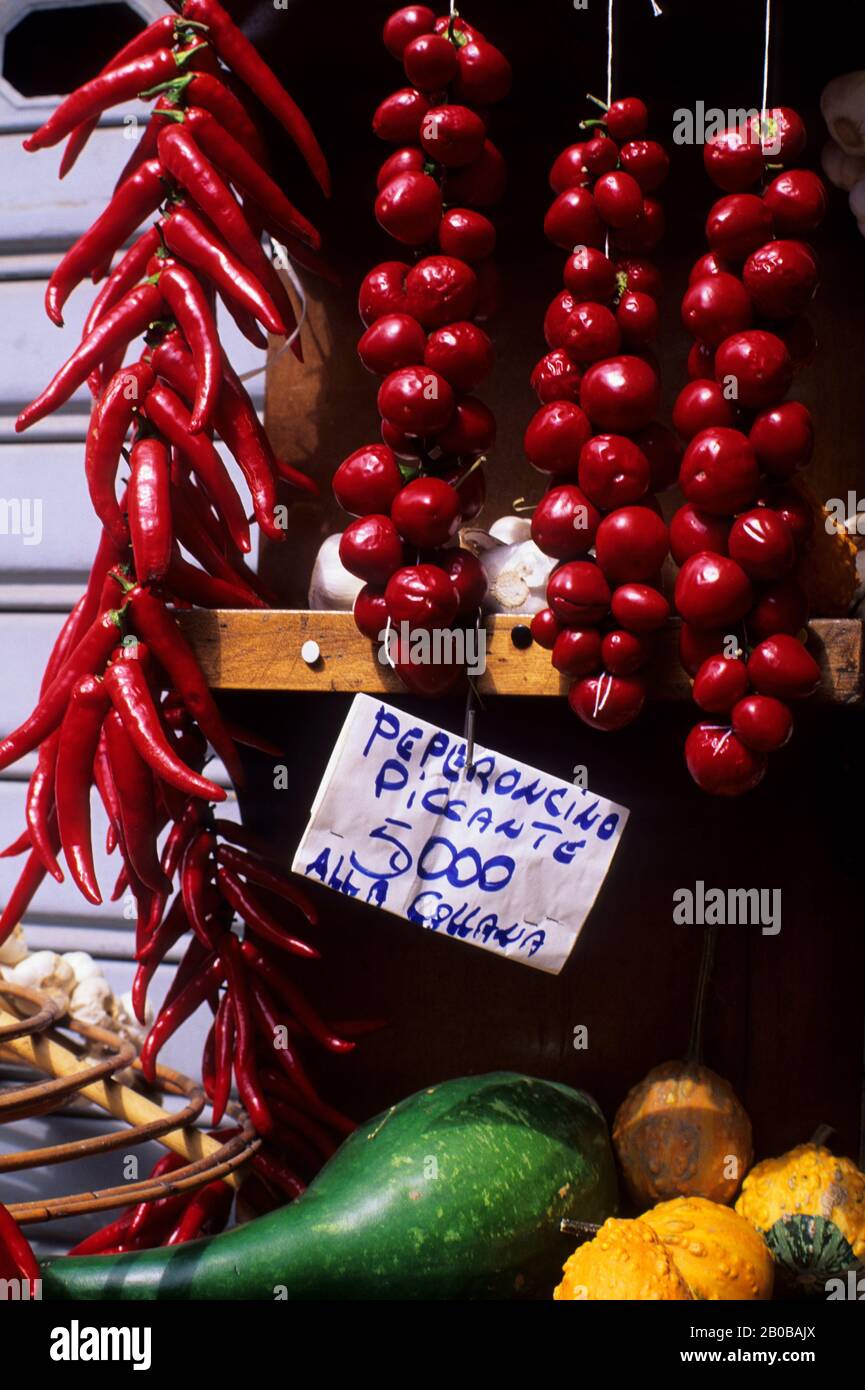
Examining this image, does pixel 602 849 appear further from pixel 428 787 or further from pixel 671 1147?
pixel 671 1147

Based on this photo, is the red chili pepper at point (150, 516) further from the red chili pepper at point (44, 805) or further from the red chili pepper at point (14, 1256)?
the red chili pepper at point (14, 1256)

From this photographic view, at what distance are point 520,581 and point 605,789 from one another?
0.35 meters

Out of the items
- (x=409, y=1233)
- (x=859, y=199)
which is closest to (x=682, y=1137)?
(x=409, y=1233)

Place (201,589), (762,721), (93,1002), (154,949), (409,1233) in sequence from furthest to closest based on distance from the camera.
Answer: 1. (93,1002)
2. (154,949)
3. (201,589)
4. (409,1233)
5. (762,721)

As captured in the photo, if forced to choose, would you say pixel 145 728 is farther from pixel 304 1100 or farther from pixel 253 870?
pixel 304 1100

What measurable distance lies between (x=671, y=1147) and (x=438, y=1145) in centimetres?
24

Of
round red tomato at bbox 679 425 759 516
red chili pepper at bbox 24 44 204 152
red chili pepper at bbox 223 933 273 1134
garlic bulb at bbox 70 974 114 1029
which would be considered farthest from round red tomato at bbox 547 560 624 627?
garlic bulb at bbox 70 974 114 1029

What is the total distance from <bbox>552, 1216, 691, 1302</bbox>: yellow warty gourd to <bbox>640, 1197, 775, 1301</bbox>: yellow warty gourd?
0.02 meters

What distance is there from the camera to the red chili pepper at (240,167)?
111cm

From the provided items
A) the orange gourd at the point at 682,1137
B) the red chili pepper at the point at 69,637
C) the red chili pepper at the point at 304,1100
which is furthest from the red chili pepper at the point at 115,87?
the orange gourd at the point at 682,1137

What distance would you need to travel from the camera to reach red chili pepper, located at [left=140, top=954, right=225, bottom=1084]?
1248 millimetres

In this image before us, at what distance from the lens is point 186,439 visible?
42.7 inches

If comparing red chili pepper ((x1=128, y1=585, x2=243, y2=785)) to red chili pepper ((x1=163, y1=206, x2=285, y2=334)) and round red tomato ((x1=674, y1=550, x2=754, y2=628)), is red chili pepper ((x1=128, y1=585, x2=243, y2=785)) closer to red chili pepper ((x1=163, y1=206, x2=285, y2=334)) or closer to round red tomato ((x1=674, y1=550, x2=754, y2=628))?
red chili pepper ((x1=163, y1=206, x2=285, y2=334))
